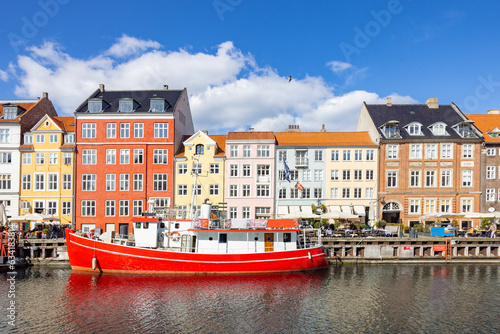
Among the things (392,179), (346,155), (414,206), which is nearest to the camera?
(414,206)

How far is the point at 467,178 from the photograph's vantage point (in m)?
49.1

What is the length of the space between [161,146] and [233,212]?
42.4 ft

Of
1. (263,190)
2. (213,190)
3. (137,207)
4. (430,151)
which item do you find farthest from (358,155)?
(137,207)

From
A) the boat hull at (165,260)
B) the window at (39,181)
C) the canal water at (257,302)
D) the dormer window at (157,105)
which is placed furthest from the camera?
the dormer window at (157,105)

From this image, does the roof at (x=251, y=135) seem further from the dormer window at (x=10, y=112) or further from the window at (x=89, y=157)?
the dormer window at (x=10, y=112)

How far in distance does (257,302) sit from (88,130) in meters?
35.6

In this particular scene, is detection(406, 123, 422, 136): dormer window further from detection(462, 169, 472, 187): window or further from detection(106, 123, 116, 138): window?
detection(106, 123, 116, 138): window

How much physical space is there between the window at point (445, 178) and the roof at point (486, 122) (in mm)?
6929

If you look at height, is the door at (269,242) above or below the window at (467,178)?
below

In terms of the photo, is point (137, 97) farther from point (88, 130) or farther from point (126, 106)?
point (88, 130)

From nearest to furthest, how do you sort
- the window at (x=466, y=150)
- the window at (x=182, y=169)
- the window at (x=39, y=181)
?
the window at (x=39, y=181) < the window at (x=466, y=150) < the window at (x=182, y=169)

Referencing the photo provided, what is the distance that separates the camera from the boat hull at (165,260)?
32.4 m

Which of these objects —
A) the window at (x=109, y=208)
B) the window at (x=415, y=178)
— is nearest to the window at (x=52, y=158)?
the window at (x=109, y=208)

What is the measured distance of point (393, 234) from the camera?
141 feet
